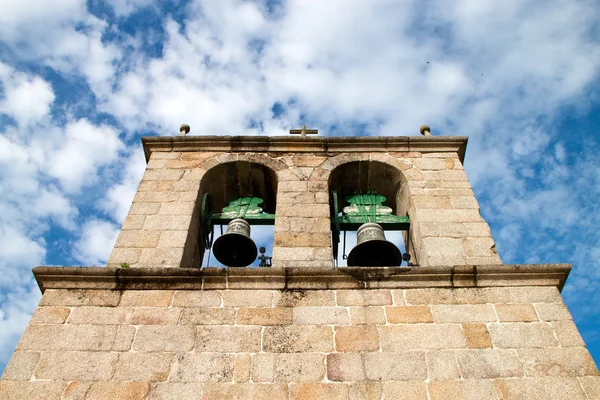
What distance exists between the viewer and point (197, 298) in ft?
15.5

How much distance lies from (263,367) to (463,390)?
1.39 metres

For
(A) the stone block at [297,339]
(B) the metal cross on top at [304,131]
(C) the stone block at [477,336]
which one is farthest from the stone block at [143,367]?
(B) the metal cross on top at [304,131]

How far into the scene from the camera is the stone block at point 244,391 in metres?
3.95

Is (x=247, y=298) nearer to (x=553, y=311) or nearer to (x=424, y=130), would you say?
(x=553, y=311)

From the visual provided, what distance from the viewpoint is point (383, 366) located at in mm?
4152

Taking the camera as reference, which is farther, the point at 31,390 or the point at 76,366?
the point at 76,366

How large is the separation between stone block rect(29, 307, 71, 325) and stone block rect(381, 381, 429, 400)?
2.55m

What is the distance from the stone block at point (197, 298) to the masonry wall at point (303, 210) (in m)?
0.66

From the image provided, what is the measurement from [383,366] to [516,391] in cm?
91

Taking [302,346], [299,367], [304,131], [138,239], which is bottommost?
[299,367]

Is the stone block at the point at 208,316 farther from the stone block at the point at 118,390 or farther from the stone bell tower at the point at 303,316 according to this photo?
the stone block at the point at 118,390

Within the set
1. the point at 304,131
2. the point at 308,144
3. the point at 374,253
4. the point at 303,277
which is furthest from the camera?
the point at 304,131

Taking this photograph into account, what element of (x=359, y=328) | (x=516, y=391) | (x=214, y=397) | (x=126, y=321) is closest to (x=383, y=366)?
(x=359, y=328)

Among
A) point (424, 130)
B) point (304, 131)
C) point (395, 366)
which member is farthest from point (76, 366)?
point (424, 130)
